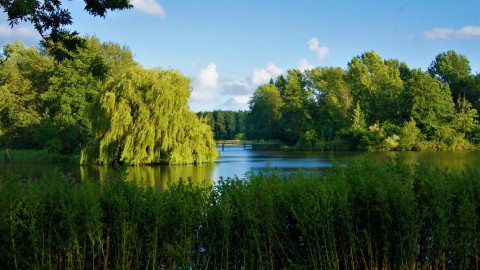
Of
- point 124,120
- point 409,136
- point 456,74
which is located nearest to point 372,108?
point 409,136

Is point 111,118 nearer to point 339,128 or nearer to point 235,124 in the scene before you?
point 339,128

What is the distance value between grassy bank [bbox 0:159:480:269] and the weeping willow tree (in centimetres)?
2919

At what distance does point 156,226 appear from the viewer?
5160 millimetres

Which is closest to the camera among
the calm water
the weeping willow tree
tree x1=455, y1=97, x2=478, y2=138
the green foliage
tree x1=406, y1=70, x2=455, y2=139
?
the calm water

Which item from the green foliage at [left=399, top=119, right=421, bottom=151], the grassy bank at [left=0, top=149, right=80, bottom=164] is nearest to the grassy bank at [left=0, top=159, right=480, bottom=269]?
the grassy bank at [left=0, top=149, right=80, bottom=164]

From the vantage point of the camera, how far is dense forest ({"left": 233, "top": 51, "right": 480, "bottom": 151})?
189 ft

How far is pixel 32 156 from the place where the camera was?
43.8m

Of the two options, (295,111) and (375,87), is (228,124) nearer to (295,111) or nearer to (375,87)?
(295,111)

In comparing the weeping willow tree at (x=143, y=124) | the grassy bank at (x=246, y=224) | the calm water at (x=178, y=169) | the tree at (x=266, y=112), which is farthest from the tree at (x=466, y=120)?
the grassy bank at (x=246, y=224)

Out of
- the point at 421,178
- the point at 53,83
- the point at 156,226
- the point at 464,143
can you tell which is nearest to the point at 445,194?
the point at 421,178

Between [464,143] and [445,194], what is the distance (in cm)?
5909

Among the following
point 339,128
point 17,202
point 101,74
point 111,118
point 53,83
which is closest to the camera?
point 17,202

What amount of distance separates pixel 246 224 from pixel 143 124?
3032 centimetres

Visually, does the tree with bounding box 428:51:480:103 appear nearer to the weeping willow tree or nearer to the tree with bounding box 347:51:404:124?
the tree with bounding box 347:51:404:124
